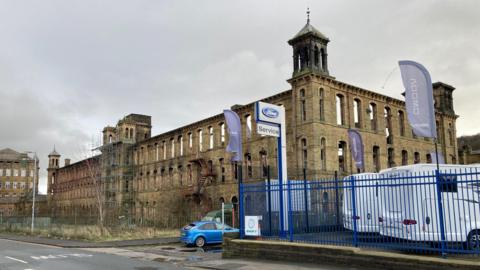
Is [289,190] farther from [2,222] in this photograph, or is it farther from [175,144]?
[2,222]

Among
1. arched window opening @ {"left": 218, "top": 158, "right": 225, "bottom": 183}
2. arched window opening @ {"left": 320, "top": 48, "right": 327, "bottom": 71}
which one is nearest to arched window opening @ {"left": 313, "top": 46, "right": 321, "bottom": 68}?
Result: arched window opening @ {"left": 320, "top": 48, "right": 327, "bottom": 71}

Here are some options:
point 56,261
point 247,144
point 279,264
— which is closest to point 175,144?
point 247,144

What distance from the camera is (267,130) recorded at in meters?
18.0

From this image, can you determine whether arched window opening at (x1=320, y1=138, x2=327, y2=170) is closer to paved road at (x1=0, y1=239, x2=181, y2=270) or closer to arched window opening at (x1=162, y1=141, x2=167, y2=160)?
paved road at (x1=0, y1=239, x2=181, y2=270)

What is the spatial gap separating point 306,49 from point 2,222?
1395 inches

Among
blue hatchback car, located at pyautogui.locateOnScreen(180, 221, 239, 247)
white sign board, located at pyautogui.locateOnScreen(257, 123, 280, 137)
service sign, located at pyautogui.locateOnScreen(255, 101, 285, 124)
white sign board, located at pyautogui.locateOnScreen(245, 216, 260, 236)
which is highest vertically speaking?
service sign, located at pyautogui.locateOnScreen(255, 101, 285, 124)

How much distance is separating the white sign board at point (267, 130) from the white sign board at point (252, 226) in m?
3.48

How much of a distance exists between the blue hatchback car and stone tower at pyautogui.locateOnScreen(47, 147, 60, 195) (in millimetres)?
76033

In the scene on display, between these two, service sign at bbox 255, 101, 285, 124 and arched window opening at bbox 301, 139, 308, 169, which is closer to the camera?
→ service sign at bbox 255, 101, 285, 124

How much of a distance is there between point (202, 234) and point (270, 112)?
8529mm

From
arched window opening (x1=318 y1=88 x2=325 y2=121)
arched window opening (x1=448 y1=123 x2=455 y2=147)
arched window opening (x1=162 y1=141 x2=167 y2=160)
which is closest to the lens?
arched window opening (x1=318 y1=88 x2=325 y2=121)

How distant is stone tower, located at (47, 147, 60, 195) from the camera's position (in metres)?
91.5

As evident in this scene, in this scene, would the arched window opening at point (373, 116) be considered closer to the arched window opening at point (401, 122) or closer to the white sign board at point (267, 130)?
the arched window opening at point (401, 122)

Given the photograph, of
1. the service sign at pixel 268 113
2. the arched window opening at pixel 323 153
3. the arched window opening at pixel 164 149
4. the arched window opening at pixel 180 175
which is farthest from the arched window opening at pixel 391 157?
the arched window opening at pixel 164 149
